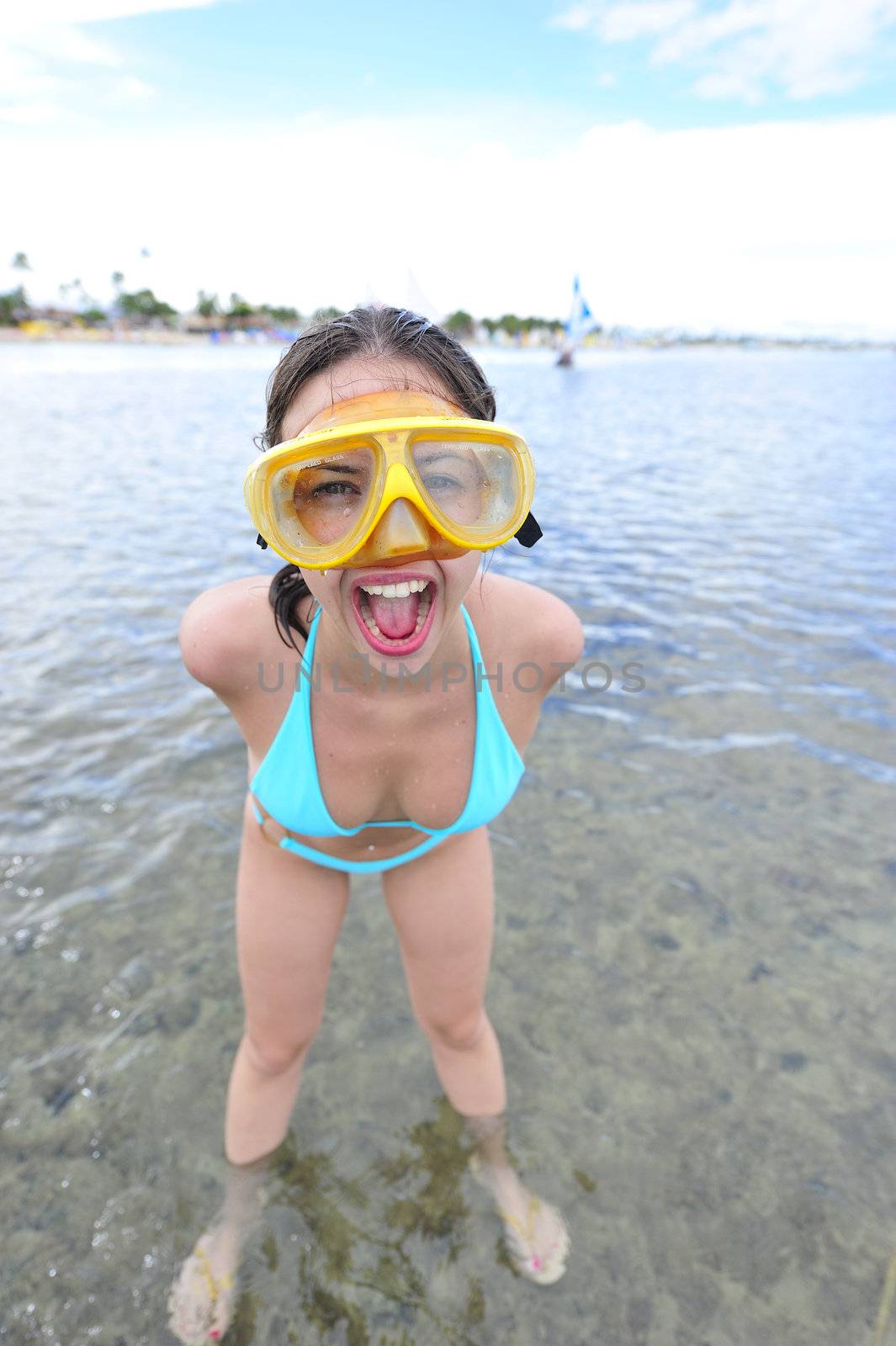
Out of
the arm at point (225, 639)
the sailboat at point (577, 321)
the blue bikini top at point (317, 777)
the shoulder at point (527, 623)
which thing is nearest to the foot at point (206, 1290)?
the blue bikini top at point (317, 777)

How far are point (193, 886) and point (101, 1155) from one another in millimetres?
1367

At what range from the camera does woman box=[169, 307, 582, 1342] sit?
4.72ft

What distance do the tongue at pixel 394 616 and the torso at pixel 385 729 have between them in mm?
337

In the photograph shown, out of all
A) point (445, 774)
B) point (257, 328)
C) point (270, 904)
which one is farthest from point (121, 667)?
point (257, 328)

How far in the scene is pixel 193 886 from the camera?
3857 mm

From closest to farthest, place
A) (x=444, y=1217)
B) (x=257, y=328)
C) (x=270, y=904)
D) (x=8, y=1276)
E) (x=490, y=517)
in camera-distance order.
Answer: (x=490, y=517) → (x=270, y=904) → (x=8, y=1276) → (x=444, y=1217) → (x=257, y=328)

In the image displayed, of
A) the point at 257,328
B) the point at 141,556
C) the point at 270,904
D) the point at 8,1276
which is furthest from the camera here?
the point at 257,328

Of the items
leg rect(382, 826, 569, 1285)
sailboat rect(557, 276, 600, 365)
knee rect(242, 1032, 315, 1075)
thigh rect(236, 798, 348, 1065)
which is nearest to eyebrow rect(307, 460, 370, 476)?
thigh rect(236, 798, 348, 1065)

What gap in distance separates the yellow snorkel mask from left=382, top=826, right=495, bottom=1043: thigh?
40.2 inches

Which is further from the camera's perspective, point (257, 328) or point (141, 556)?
point (257, 328)

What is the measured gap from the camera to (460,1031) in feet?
7.83

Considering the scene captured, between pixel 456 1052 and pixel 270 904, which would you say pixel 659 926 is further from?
pixel 270 904

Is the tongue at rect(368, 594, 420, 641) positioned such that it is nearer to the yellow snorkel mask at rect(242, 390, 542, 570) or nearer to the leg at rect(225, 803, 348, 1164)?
the yellow snorkel mask at rect(242, 390, 542, 570)

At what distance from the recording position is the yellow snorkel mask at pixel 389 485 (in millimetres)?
1371
